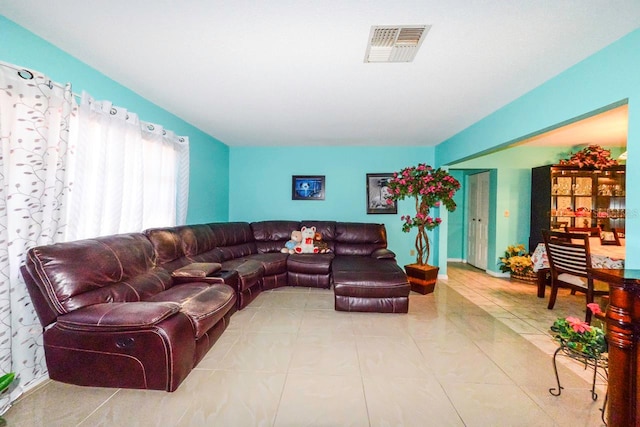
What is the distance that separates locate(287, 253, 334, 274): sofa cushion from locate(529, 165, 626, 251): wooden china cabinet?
380 centimetres

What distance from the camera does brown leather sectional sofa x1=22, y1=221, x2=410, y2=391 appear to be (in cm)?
159

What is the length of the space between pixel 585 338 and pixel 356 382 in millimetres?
1405

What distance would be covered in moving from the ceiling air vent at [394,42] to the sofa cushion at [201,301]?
2248 millimetres

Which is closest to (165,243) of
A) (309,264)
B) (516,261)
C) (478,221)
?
(309,264)

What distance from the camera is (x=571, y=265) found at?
300 centimetres

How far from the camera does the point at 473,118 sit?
3.23m

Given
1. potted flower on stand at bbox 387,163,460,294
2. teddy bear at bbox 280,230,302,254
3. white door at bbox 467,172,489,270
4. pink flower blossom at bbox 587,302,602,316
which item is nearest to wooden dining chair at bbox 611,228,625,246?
white door at bbox 467,172,489,270

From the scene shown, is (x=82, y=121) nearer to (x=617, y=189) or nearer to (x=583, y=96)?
(x=583, y=96)

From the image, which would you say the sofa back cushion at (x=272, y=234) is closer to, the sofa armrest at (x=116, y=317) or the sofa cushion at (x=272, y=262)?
the sofa cushion at (x=272, y=262)

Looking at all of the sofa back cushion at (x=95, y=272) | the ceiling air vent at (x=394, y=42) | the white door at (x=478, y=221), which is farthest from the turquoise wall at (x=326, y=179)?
the ceiling air vent at (x=394, y=42)

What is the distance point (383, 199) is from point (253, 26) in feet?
12.5

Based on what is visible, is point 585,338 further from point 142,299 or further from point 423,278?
point 142,299

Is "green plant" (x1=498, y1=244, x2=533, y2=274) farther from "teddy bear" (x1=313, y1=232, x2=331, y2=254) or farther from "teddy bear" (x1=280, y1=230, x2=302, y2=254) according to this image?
"teddy bear" (x1=280, y1=230, x2=302, y2=254)

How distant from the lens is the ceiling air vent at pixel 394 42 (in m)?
1.61
